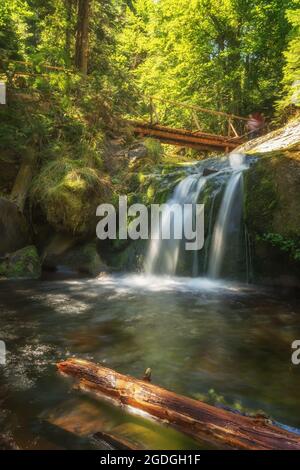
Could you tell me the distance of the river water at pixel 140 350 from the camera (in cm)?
295

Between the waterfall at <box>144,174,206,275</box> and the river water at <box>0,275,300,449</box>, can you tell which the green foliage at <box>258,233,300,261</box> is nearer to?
the river water at <box>0,275,300,449</box>

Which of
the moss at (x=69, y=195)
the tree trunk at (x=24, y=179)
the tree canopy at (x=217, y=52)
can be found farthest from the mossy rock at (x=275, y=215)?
the tree canopy at (x=217, y=52)

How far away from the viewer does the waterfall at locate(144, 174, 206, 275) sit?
9945 millimetres

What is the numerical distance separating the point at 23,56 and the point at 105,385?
11190mm

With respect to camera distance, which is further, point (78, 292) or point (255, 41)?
point (255, 41)

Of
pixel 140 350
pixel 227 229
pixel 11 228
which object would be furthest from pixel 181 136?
pixel 140 350

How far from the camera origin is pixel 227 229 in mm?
9281

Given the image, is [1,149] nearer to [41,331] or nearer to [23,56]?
[23,56]

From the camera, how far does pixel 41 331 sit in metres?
5.30

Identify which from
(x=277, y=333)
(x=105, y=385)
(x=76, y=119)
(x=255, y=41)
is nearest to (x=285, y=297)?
(x=277, y=333)

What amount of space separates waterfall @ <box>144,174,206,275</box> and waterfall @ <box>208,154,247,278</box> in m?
0.58

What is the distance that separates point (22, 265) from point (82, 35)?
8439mm

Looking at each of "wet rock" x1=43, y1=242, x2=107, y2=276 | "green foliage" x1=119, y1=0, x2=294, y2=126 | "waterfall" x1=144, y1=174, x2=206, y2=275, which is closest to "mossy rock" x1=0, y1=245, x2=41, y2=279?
"wet rock" x1=43, y1=242, x2=107, y2=276

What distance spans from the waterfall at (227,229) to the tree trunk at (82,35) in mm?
7053
